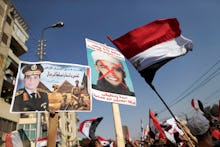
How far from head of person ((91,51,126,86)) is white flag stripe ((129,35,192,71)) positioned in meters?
1.01

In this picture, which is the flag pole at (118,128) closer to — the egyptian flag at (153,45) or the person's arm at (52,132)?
the egyptian flag at (153,45)

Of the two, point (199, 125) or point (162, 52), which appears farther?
point (162, 52)

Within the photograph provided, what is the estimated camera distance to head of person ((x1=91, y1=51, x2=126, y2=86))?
554 cm

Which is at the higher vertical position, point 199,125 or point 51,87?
point 51,87

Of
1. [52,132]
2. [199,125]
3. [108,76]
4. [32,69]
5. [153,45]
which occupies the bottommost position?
[199,125]

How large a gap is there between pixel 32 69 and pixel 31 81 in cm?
29

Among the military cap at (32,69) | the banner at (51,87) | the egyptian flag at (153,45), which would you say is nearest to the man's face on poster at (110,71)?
the banner at (51,87)

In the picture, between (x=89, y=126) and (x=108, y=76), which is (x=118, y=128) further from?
(x=89, y=126)

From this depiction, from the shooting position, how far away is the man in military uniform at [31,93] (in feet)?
17.8

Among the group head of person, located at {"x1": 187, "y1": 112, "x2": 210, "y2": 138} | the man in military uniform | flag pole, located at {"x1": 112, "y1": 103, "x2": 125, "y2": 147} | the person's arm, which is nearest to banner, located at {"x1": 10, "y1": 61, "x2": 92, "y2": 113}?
the man in military uniform

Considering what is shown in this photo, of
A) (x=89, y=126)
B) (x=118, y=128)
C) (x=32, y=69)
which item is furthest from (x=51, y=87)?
(x=89, y=126)

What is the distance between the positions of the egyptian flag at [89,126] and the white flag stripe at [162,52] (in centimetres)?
509

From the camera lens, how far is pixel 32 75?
5.79m

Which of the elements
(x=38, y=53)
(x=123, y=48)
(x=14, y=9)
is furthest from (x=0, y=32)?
(x=123, y=48)
